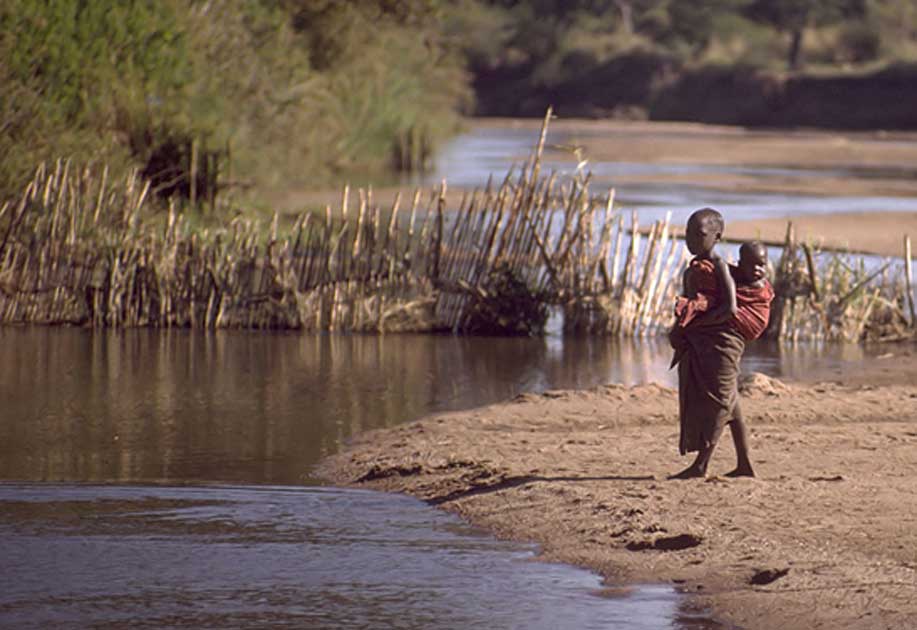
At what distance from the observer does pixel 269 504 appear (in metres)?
7.96

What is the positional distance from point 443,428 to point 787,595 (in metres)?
3.88

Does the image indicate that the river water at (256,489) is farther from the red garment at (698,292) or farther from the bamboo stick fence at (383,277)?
the red garment at (698,292)

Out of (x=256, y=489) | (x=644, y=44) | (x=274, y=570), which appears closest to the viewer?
(x=274, y=570)

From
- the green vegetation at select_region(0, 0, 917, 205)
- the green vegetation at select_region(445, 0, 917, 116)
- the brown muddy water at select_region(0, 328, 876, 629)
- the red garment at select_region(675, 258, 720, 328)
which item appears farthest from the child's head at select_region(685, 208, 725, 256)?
the green vegetation at select_region(445, 0, 917, 116)

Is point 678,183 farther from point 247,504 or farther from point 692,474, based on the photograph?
point 247,504

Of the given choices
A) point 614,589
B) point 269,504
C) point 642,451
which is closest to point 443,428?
point 642,451

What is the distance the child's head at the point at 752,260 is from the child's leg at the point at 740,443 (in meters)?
0.61

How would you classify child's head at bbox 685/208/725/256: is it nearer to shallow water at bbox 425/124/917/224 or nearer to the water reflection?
the water reflection

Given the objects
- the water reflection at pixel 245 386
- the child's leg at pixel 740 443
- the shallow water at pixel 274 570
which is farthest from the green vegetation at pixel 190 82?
the child's leg at pixel 740 443

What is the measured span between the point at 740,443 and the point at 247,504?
2.31 m

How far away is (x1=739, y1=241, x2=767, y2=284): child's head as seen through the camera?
7.96 meters

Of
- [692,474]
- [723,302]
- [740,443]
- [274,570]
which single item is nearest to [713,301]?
[723,302]

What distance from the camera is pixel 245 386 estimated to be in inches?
470

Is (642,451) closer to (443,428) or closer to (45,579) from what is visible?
(443,428)
